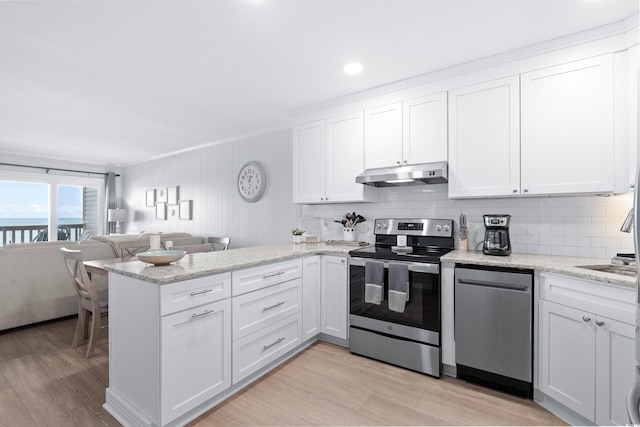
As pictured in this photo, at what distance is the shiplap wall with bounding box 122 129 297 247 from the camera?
4.31 meters

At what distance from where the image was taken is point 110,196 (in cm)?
709

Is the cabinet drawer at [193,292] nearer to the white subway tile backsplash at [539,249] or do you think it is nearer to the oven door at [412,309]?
the oven door at [412,309]

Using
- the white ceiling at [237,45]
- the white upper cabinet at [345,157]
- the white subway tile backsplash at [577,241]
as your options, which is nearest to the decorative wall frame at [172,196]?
the white ceiling at [237,45]

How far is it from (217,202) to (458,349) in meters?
4.14

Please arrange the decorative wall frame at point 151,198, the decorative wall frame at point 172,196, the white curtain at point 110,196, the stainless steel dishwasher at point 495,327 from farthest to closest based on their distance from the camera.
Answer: the white curtain at point 110,196, the decorative wall frame at point 151,198, the decorative wall frame at point 172,196, the stainless steel dishwasher at point 495,327

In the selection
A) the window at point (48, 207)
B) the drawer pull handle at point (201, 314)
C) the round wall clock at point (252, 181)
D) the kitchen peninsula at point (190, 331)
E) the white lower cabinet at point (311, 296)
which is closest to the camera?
the kitchen peninsula at point (190, 331)

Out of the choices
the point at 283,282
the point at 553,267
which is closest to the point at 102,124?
the point at 283,282

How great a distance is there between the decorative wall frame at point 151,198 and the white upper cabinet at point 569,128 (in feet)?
20.8

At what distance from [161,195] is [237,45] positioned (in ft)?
15.6

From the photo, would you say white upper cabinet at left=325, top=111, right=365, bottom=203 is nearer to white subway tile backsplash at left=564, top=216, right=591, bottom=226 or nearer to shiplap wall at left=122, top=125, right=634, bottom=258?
shiplap wall at left=122, top=125, right=634, bottom=258

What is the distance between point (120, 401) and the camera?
6.21ft

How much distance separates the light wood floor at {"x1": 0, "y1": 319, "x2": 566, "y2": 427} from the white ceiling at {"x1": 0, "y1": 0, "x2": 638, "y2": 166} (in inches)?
96.6

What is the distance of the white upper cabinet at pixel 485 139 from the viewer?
239cm

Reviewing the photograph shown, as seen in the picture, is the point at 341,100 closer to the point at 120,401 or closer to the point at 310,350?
the point at 310,350
